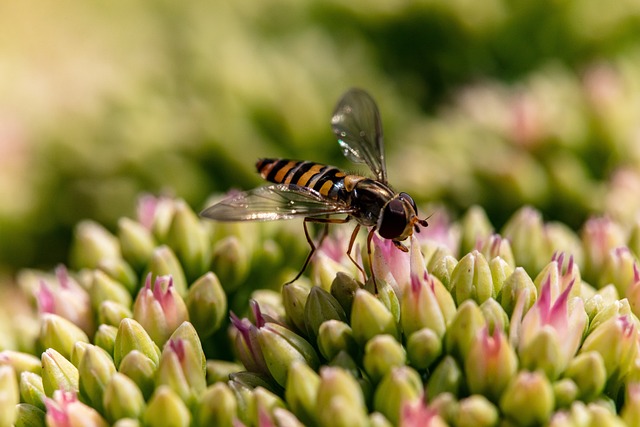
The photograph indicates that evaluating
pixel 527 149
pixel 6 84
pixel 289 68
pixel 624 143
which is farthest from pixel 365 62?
pixel 6 84

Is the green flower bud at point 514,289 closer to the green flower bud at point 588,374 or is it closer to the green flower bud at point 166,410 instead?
the green flower bud at point 588,374

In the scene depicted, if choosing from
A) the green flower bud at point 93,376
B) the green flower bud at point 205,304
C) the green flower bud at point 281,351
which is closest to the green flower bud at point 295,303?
the green flower bud at point 281,351

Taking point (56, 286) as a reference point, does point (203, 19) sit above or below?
above

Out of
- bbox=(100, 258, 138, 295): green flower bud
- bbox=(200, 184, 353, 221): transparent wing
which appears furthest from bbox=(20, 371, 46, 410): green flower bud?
bbox=(200, 184, 353, 221): transparent wing

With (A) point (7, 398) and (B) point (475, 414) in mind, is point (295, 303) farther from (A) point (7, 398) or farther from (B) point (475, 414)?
(A) point (7, 398)

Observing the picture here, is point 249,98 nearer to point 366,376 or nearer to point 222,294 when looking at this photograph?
point 222,294
